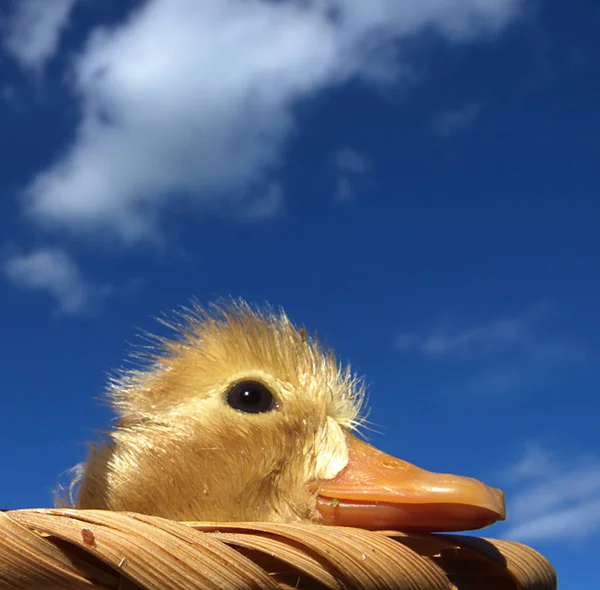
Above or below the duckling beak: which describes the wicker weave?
below

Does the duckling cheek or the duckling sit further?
the duckling cheek

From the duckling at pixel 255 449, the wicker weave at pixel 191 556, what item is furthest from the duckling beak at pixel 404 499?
the wicker weave at pixel 191 556

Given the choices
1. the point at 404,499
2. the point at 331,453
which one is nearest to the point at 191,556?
the point at 404,499

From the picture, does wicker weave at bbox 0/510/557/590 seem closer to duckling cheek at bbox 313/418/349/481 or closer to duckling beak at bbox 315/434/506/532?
duckling beak at bbox 315/434/506/532

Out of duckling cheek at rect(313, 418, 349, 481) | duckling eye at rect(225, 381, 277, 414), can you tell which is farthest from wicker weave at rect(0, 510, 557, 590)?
duckling eye at rect(225, 381, 277, 414)

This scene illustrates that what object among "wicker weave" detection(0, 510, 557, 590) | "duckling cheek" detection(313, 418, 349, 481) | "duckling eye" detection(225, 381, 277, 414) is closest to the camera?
"wicker weave" detection(0, 510, 557, 590)

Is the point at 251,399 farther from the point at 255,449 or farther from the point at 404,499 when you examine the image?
the point at 404,499
